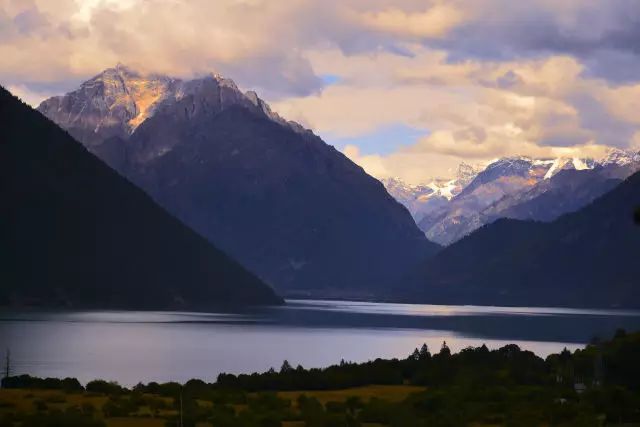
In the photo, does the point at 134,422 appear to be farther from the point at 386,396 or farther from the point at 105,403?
the point at 386,396

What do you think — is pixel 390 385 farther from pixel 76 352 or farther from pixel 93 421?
pixel 76 352

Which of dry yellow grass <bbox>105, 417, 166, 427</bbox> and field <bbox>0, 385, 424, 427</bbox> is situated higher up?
field <bbox>0, 385, 424, 427</bbox>

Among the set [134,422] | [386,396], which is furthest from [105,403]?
[386,396]

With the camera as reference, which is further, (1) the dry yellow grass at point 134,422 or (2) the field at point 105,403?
(2) the field at point 105,403

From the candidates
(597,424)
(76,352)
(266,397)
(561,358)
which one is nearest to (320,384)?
(266,397)

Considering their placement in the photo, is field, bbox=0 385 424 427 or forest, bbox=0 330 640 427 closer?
forest, bbox=0 330 640 427

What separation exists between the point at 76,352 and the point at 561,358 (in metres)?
67.8

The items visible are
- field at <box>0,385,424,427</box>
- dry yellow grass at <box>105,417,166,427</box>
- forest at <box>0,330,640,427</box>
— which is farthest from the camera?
field at <box>0,385,424,427</box>

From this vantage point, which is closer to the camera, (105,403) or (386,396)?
(105,403)

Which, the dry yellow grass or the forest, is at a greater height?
the forest

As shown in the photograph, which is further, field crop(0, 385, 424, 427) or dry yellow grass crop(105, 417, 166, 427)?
field crop(0, 385, 424, 427)

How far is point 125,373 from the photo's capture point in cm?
13325

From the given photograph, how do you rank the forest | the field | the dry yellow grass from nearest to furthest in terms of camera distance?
the dry yellow grass
the forest
the field

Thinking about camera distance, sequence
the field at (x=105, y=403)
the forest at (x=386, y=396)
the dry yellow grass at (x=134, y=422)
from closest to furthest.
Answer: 1. the dry yellow grass at (x=134, y=422)
2. the forest at (x=386, y=396)
3. the field at (x=105, y=403)
